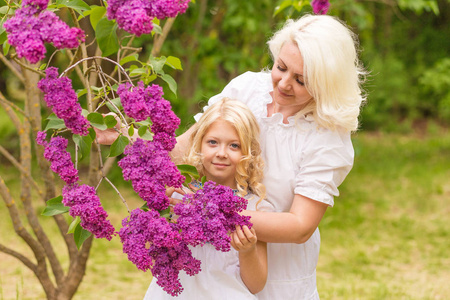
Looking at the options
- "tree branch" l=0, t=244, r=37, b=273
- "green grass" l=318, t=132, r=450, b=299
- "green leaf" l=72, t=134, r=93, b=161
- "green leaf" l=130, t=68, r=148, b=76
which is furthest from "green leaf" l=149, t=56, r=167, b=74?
"green grass" l=318, t=132, r=450, b=299

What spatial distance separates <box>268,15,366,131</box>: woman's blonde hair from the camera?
6.25 feet

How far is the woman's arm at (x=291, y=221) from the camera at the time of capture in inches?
71.7

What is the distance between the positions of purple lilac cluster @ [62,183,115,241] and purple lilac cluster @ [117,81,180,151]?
0.21m

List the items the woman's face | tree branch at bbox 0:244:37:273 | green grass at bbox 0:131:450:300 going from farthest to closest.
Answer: green grass at bbox 0:131:450:300, tree branch at bbox 0:244:37:273, the woman's face

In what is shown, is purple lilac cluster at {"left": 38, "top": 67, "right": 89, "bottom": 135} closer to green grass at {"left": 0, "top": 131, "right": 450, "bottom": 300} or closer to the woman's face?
the woman's face

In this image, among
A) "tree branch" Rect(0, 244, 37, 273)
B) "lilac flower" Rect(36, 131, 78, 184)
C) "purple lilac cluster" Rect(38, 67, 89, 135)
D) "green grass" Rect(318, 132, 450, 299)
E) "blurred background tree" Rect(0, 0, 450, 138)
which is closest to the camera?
"purple lilac cluster" Rect(38, 67, 89, 135)

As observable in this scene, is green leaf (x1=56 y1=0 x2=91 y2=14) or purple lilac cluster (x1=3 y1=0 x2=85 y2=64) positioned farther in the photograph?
green leaf (x1=56 y1=0 x2=91 y2=14)

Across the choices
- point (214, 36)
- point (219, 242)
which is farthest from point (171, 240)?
point (214, 36)

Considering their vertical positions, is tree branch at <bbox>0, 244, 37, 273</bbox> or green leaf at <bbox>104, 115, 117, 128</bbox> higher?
green leaf at <bbox>104, 115, 117, 128</bbox>

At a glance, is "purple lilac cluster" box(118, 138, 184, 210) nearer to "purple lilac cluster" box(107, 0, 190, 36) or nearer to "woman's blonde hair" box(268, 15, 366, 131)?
"purple lilac cluster" box(107, 0, 190, 36)

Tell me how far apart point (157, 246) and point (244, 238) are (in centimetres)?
30

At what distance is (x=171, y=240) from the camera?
1413 mm

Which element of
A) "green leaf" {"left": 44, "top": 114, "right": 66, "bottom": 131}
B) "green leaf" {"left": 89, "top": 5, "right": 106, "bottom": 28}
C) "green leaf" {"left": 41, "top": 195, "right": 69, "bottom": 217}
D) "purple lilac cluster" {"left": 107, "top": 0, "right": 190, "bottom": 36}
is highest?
"purple lilac cluster" {"left": 107, "top": 0, "right": 190, "bottom": 36}

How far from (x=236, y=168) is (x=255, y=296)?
17.4 inches
